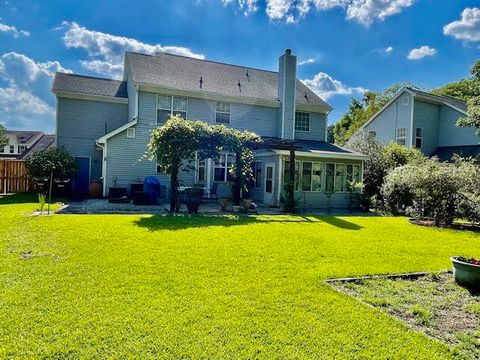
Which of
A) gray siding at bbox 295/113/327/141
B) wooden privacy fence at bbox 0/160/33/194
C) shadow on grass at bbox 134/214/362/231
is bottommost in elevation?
shadow on grass at bbox 134/214/362/231

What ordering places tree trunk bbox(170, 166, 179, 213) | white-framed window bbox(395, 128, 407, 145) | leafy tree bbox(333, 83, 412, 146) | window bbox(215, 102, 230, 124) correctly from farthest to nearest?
1. leafy tree bbox(333, 83, 412, 146)
2. white-framed window bbox(395, 128, 407, 145)
3. window bbox(215, 102, 230, 124)
4. tree trunk bbox(170, 166, 179, 213)

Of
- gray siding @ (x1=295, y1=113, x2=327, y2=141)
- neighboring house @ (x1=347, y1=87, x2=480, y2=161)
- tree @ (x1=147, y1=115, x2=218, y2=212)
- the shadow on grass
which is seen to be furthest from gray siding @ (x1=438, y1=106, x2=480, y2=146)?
tree @ (x1=147, y1=115, x2=218, y2=212)

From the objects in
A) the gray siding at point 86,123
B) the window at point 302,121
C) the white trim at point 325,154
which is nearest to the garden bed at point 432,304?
the white trim at point 325,154

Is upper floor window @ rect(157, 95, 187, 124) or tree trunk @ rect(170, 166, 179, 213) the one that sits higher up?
upper floor window @ rect(157, 95, 187, 124)

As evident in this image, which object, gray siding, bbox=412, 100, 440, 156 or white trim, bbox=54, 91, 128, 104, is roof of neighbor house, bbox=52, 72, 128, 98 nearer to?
white trim, bbox=54, 91, 128, 104

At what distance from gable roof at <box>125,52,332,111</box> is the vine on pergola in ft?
17.3

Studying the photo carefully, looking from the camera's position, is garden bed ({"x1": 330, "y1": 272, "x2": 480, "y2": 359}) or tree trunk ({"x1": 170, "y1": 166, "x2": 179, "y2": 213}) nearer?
garden bed ({"x1": 330, "y1": 272, "x2": 480, "y2": 359})

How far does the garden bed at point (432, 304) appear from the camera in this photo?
3.81 metres

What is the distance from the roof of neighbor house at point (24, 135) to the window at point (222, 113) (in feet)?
161

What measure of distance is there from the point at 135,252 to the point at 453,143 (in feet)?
86.4

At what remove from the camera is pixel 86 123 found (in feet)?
62.4

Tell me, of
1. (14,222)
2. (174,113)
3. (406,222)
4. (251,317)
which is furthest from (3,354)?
(174,113)

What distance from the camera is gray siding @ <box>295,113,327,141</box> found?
21.3m

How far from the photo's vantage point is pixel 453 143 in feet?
82.2
